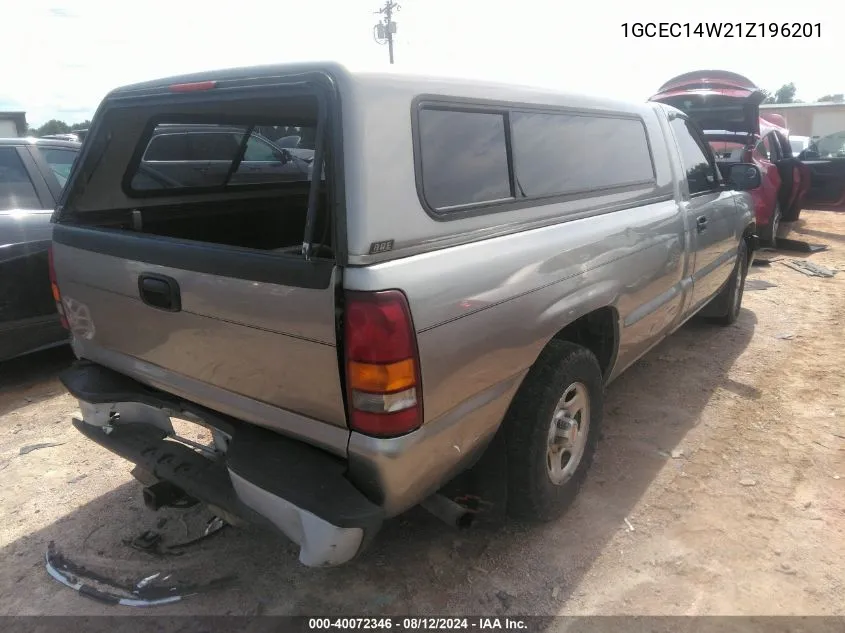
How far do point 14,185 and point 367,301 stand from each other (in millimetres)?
3853

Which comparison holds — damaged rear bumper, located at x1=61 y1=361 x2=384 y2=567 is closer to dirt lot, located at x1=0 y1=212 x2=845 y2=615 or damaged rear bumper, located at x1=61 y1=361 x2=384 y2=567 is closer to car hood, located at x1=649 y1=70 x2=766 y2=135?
dirt lot, located at x1=0 y1=212 x2=845 y2=615

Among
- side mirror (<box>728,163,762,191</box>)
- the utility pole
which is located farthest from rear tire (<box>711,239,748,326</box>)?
the utility pole

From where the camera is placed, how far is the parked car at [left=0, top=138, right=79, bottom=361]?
4023mm

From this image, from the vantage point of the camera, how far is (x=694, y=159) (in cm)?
410

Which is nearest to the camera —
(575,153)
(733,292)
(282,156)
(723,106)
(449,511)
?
(449,511)

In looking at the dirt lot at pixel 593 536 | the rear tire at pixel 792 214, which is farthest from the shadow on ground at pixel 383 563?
the rear tire at pixel 792 214

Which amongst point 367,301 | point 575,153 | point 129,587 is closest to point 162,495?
point 129,587

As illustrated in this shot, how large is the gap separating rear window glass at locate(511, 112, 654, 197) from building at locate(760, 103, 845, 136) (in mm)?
34636

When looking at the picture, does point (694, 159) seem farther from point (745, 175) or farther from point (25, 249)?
point (25, 249)

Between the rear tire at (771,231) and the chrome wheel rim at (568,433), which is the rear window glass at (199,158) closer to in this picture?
the chrome wheel rim at (568,433)

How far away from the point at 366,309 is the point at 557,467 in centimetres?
145

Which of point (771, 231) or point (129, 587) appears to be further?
point (771, 231)

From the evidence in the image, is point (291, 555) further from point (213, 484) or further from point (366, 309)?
point (366, 309)

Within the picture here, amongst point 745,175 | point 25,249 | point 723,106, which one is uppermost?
point 723,106
